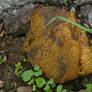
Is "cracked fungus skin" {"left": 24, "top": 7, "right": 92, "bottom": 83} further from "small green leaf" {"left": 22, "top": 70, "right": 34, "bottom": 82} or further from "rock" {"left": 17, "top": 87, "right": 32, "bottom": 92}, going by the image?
"rock" {"left": 17, "top": 87, "right": 32, "bottom": 92}

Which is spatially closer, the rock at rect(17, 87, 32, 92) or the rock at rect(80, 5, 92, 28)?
the rock at rect(80, 5, 92, 28)

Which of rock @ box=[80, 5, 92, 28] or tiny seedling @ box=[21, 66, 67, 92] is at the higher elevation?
rock @ box=[80, 5, 92, 28]

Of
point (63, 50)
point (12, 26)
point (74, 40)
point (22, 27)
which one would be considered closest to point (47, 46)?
point (63, 50)

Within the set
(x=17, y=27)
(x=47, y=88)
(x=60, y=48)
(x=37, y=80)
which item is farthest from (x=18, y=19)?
Result: (x=47, y=88)

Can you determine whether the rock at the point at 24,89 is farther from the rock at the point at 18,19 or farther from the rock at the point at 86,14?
the rock at the point at 86,14

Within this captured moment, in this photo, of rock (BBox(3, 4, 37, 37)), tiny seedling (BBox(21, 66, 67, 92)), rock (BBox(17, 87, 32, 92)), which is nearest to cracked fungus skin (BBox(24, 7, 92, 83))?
tiny seedling (BBox(21, 66, 67, 92))

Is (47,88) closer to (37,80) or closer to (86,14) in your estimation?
(37,80)

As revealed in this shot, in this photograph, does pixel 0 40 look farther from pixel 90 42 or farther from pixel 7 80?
pixel 90 42
